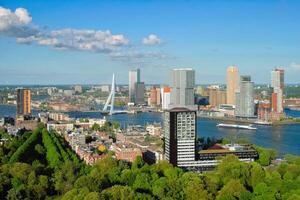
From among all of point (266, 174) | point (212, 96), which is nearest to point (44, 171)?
point (266, 174)

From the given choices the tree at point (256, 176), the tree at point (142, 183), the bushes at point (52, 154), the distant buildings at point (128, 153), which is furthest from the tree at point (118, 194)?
the distant buildings at point (128, 153)

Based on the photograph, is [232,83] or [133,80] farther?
[133,80]

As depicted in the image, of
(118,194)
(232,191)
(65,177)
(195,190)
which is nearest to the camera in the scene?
(118,194)

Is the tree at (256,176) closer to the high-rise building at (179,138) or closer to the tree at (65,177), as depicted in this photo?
the high-rise building at (179,138)

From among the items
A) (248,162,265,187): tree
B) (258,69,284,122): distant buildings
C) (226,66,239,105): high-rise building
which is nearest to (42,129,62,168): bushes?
(248,162,265,187): tree

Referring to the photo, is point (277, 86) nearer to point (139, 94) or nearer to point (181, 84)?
point (181, 84)

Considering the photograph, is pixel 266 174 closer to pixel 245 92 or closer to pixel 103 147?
pixel 103 147

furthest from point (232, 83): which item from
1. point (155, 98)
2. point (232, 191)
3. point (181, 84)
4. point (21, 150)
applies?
point (232, 191)
